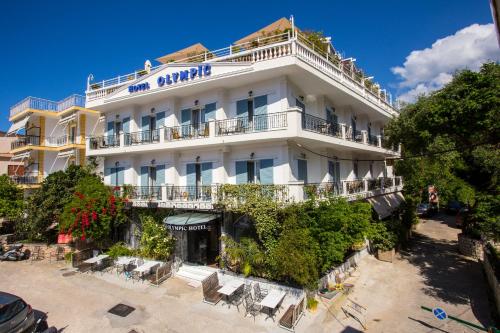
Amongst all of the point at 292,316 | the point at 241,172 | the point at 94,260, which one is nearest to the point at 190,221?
the point at 241,172

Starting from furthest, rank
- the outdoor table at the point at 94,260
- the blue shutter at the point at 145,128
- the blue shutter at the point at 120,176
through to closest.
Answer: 1. the blue shutter at the point at 120,176
2. the blue shutter at the point at 145,128
3. the outdoor table at the point at 94,260

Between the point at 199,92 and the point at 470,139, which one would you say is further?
the point at 199,92

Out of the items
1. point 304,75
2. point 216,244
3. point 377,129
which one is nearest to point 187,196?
point 216,244

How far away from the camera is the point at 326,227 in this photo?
1430cm

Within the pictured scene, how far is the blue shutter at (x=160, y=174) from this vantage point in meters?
21.1

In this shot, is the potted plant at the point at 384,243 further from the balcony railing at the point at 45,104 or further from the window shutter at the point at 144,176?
the balcony railing at the point at 45,104

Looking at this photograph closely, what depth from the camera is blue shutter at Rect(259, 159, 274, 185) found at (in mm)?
16389

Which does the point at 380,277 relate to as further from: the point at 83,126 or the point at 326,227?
the point at 83,126

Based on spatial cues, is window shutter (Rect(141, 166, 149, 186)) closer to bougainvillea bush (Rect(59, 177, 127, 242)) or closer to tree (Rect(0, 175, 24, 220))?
bougainvillea bush (Rect(59, 177, 127, 242))

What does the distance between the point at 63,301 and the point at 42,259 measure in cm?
989

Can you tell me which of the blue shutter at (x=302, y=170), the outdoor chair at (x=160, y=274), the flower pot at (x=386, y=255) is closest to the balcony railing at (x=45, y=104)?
the outdoor chair at (x=160, y=274)

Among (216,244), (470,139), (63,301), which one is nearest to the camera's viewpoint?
(63,301)

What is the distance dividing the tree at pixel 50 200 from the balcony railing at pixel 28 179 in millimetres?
9871

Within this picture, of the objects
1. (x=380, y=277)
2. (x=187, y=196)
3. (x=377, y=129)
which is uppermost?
(x=377, y=129)
